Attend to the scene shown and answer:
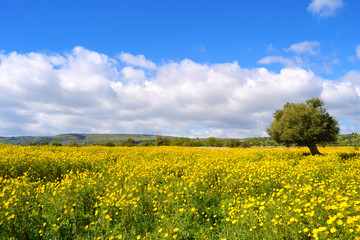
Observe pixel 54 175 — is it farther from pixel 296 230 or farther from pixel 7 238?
pixel 296 230

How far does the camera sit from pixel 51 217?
5.26 meters

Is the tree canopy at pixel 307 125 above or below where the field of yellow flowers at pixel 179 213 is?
above

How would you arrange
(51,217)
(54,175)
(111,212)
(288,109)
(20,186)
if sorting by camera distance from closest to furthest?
(51,217) → (111,212) → (20,186) → (54,175) → (288,109)

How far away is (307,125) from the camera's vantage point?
2175 centimetres

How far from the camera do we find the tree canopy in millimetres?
21594

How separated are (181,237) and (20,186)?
6.13 meters

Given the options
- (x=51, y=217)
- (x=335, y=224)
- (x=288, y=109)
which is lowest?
(x=51, y=217)

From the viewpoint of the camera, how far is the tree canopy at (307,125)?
70.8 ft

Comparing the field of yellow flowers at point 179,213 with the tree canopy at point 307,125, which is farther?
the tree canopy at point 307,125

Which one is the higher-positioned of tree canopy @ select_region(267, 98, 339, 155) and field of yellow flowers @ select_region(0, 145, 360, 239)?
tree canopy @ select_region(267, 98, 339, 155)

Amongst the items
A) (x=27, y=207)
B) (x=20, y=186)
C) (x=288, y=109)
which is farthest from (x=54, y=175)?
(x=288, y=109)

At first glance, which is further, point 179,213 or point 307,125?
point 307,125

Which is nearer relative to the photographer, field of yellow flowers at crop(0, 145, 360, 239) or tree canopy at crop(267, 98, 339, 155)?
field of yellow flowers at crop(0, 145, 360, 239)

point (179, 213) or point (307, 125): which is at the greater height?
point (307, 125)
